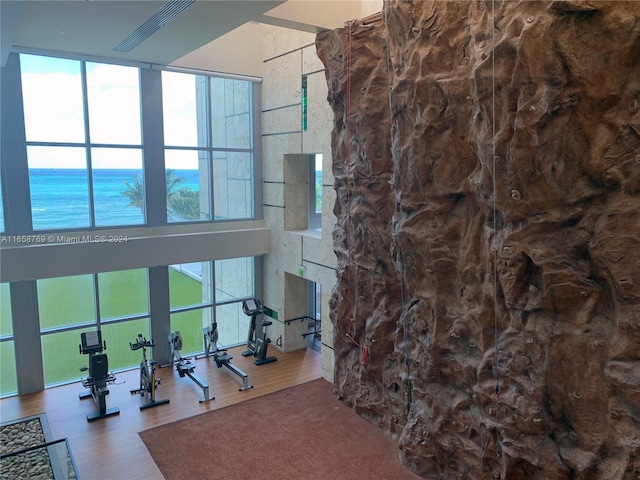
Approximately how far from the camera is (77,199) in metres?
7.39

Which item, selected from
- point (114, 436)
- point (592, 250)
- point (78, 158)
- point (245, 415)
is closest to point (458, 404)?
point (592, 250)

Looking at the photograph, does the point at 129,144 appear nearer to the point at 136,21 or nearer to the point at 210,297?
the point at 136,21

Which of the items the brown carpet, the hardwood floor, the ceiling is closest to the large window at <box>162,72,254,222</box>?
the ceiling

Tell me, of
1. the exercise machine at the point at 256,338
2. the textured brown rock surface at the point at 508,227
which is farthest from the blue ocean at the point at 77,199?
the textured brown rock surface at the point at 508,227

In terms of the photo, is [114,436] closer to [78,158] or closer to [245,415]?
[245,415]

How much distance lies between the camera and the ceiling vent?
481 cm

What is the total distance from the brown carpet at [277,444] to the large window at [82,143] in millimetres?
3655

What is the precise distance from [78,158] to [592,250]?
285 inches

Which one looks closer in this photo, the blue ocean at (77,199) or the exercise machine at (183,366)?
the blue ocean at (77,199)

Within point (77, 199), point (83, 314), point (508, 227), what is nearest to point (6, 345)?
point (83, 314)

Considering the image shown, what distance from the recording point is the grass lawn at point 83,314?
728 centimetres

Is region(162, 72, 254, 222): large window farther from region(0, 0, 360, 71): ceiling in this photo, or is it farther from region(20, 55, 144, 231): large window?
region(0, 0, 360, 71): ceiling

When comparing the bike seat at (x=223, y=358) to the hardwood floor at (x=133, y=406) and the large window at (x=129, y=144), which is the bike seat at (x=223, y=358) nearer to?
the hardwood floor at (x=133, y=406)

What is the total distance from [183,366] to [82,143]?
396cm
